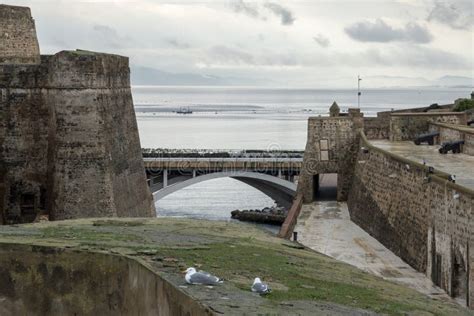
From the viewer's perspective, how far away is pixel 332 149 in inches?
1564

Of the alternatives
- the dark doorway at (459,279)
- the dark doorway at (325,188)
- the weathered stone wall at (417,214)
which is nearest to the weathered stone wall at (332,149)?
the dark doorway at (325,188)

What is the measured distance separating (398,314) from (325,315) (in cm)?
147

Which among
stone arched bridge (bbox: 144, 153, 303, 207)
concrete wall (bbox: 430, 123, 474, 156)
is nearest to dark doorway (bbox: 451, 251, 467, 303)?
concrete wall (bbox: 430, 123, 474, 156)

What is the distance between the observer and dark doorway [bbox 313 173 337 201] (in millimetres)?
41562

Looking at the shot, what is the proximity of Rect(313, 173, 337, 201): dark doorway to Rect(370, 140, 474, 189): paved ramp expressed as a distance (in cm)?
388

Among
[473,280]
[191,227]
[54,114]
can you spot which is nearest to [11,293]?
[191,227]

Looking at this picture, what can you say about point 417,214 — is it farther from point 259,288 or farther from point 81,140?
point 259,288

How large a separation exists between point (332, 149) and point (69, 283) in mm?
26256

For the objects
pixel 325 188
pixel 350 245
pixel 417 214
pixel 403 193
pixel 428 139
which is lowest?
pixel 350 245

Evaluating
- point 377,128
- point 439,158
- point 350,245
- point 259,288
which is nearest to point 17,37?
point 350,245

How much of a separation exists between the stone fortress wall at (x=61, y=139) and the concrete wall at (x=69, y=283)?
10694 mm

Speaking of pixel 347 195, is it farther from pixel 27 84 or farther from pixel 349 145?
pixel 27 84

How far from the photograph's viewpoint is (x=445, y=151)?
108ft

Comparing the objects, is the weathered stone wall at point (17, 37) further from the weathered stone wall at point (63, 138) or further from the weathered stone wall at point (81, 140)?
the weathered stone wall at point (81, 140)
